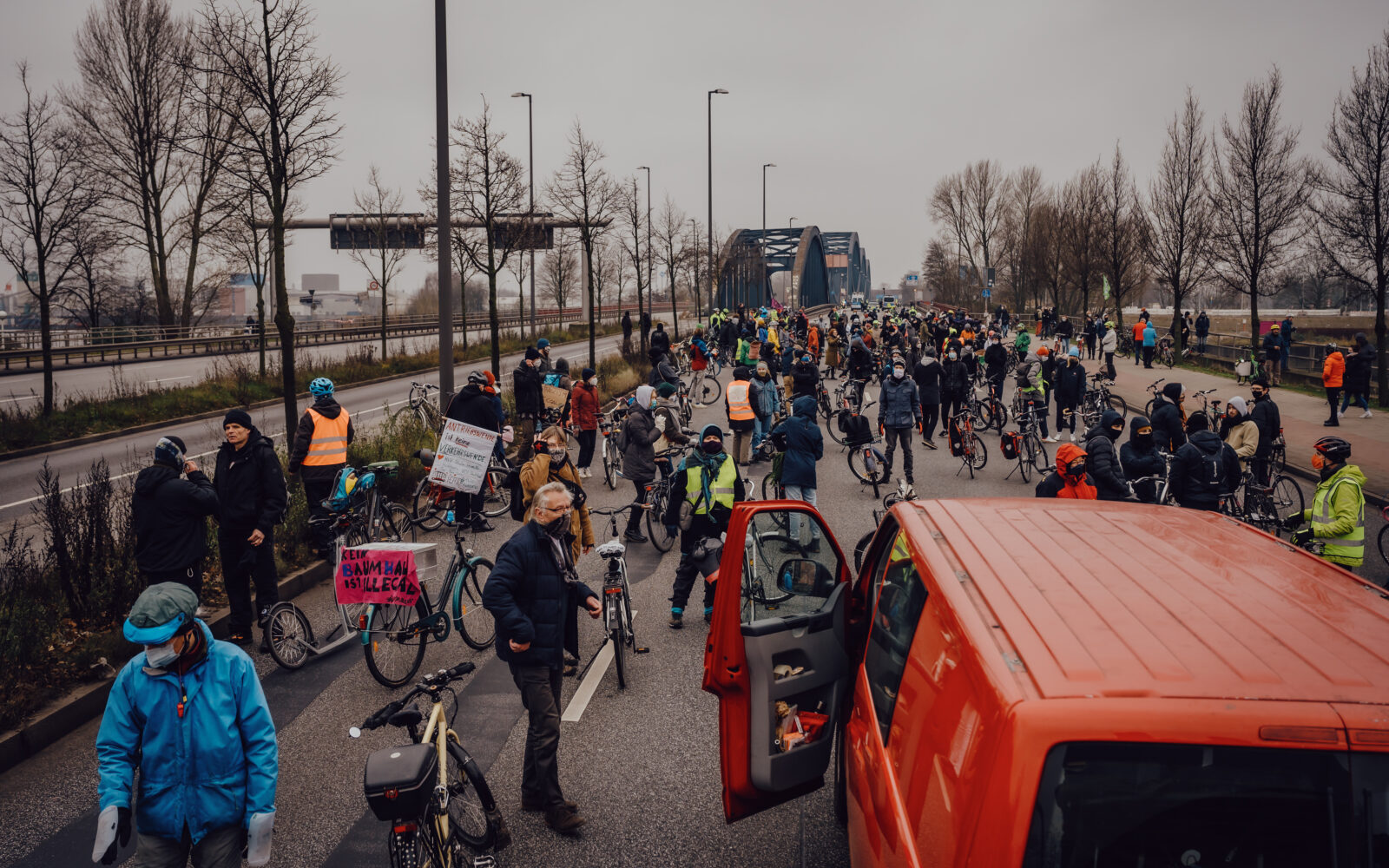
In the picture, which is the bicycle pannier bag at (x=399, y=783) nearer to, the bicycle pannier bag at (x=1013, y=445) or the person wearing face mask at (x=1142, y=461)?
the person wearing face mask at (x=1142, y=461)

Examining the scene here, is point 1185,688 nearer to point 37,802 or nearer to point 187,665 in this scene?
point 187,665

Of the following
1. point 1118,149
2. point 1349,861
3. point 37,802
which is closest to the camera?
point 1349,861

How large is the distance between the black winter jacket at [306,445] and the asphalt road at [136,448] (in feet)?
7.27

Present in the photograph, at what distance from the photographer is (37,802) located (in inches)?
210

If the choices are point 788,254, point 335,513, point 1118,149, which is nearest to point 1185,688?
point 335,513

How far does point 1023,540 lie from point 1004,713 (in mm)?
1195

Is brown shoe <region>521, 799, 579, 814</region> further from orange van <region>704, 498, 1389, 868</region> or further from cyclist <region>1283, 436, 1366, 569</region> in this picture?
cyclist <region>1283, 436, 1366, 569</region>

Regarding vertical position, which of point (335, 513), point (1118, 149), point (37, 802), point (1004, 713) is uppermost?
point (1118, 149)

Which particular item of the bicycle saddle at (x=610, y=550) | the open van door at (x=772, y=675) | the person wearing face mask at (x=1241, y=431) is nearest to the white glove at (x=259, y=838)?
the open van door at (x=772, y=675)

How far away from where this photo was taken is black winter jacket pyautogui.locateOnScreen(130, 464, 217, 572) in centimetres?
660

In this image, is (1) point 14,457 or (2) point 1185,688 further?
(1) point 14,457

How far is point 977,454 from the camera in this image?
15.6 meters

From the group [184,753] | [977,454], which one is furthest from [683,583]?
[977,454]

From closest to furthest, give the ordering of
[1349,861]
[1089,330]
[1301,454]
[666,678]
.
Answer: [1349,861] → [666,678] → [1301,454] → [1089,330]
